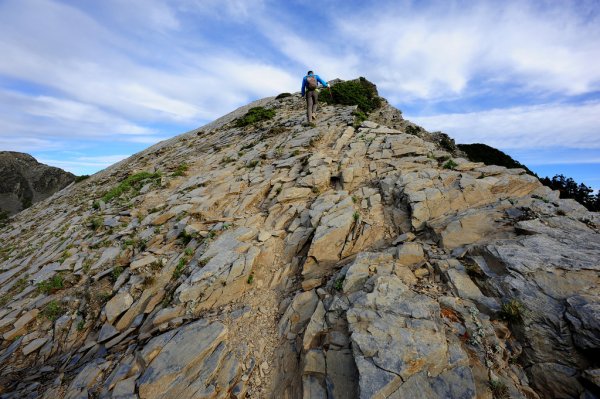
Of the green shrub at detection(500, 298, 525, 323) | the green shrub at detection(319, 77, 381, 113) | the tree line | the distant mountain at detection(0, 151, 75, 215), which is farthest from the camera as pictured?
the distant mountain at detection(0, 151, 75, 215)

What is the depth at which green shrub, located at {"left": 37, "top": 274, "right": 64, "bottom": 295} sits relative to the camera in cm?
1045

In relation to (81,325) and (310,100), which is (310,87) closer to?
(310,100)

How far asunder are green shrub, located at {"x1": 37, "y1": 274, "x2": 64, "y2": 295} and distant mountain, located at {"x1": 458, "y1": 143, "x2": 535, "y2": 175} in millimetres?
26889

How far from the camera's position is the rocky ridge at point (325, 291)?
17.5 ft

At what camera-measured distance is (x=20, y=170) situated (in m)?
70.2

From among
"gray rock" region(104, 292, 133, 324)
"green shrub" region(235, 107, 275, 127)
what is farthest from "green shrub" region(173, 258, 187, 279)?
"green shrub" region(235, 107, 275, 127)

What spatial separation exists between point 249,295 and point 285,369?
2872 millimetres

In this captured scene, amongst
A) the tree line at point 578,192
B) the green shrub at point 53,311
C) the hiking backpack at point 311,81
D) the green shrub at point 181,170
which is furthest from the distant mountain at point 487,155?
the green shrub at point 53,311

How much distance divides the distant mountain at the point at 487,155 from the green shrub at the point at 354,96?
9.41 metres

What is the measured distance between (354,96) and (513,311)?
24.2 m

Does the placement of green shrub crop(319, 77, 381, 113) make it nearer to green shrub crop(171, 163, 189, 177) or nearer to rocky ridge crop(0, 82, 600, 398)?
rocky ridge crop(0, 82, 600, 398)

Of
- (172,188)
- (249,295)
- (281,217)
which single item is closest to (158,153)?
(172,188)

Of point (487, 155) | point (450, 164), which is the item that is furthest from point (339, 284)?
point (487, 155)

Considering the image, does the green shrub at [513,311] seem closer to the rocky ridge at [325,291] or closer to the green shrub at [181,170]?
the rocky ridge at [325,291]
